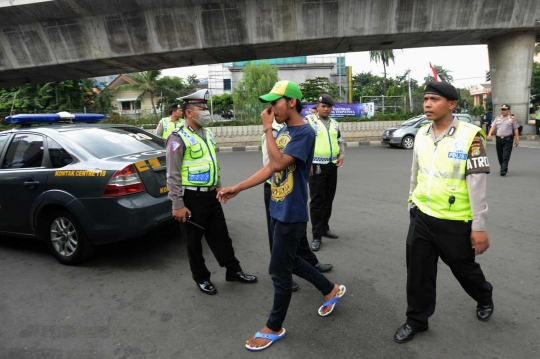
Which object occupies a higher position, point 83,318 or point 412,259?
point 412,259

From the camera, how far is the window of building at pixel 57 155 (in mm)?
4066

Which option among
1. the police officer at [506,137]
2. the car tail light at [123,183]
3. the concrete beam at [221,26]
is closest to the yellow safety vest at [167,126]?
the car tail light at [123,183]

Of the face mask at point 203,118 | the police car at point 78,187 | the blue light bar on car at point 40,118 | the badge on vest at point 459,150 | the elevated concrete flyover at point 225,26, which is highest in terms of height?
the elevated concrete flyover at point 225,26

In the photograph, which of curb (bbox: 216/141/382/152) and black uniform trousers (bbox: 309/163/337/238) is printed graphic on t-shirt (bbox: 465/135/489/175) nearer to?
black uniform trousers (bbox: 309/163/337/238)

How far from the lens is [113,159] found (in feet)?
13.1

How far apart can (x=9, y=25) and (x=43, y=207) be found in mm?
14681

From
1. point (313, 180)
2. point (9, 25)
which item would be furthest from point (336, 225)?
point (9, 25)

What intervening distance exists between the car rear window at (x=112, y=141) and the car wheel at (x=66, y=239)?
76 cm

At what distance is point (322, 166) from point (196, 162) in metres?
1.71

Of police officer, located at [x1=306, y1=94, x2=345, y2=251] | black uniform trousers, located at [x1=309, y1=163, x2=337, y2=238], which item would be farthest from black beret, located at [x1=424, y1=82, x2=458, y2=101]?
black uniform trousers, located at [x1=309, y1=163, x2=337, y2=238]

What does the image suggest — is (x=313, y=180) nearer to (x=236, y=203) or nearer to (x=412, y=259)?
(x=412, y=259)

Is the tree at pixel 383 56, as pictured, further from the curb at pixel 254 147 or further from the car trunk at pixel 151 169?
the car trunk at pixel 151 169

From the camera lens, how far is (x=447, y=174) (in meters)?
2.46

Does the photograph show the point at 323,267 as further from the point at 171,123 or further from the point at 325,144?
the point at 171,123
